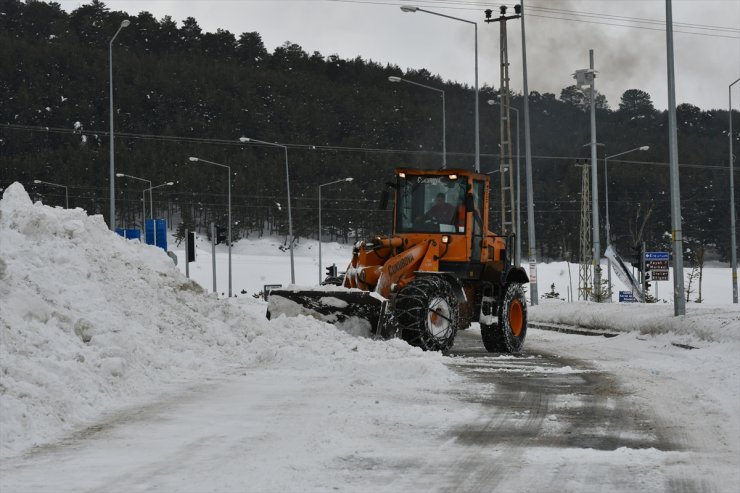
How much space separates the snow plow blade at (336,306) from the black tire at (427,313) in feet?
1.36

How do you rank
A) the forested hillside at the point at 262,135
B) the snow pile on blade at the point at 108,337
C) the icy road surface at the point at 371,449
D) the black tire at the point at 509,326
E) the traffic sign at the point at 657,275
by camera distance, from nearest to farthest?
the icy road surface at the point at 371,449 < the snow pile on blade at the point at 108,337 < the black tire at the point at 509,326 < the traffic sign at the point at 657,275 < the forested hillside at the point at 262,135

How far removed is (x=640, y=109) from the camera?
194 metres

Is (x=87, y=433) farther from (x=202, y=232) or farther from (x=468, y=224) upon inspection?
(x=202, y=232)

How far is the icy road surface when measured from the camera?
7.46 meters

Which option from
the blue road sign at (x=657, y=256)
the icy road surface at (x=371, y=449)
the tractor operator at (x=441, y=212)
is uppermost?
the tractor operator at (x=441, y=212)

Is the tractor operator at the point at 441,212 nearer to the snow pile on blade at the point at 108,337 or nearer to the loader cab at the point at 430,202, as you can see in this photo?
the loader cab at the point at 430,202

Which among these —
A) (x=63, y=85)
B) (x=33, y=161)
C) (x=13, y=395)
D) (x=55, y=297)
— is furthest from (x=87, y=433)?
(x=63, y=85)

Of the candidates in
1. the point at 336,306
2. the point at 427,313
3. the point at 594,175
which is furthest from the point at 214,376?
the point at 594,175

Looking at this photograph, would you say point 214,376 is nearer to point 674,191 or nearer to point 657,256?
point 674,191

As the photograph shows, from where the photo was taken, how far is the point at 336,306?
57.6 ft

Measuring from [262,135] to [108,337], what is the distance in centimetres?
13077

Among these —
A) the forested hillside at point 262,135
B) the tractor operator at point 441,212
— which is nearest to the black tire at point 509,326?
the tractor operator at point 441,212

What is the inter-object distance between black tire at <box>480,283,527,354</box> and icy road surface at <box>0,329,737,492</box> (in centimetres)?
672

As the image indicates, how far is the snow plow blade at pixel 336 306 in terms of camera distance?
56.3 feet
